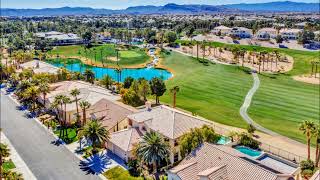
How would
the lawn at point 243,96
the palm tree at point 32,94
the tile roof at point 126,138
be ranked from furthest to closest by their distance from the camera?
1. the palm tree at point 32,94
2. the lawn at point 243,96
3. the tile roof at point 126,138

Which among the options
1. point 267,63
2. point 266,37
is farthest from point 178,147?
point 266,37

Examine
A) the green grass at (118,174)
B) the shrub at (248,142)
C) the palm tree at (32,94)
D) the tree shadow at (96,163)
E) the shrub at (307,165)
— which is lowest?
the green grass at (118,174)

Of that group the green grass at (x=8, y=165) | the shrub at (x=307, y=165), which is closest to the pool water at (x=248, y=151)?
the shrub at (x=307, y=165)

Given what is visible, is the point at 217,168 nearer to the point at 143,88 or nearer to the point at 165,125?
the point at 165,125

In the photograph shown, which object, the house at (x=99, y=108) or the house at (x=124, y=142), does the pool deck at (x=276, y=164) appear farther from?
the house at (x=99, y=108)

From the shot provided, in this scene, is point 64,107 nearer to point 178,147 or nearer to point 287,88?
point 178,147

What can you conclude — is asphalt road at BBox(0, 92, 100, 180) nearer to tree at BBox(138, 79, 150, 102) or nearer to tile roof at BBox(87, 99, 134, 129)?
tile roof at BBox(87, 99, 134, 129)

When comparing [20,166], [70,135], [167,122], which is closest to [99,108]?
[70,135]
